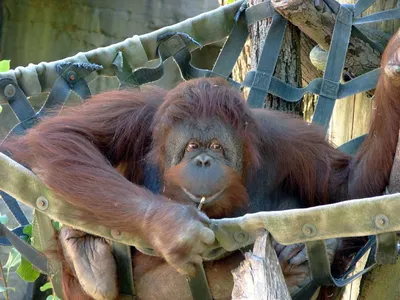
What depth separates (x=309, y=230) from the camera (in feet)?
6.95

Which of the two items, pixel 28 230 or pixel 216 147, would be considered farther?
pixel 28 230

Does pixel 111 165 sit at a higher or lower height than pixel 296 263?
higher

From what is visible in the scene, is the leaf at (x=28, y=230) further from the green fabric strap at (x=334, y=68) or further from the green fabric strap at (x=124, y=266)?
the green fabric strap at (x=334, y=68)

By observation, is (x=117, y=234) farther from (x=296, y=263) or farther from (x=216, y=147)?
(x=296, y=263)

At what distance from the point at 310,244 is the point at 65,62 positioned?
1530 millimetres

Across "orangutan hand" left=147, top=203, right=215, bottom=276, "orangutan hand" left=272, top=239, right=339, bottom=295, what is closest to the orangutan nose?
"orangutan hand" left=147, top=203, right=215, bottom=276

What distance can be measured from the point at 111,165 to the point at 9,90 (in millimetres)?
688

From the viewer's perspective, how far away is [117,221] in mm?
2451

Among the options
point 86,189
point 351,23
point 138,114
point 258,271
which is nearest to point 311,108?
point 351,23

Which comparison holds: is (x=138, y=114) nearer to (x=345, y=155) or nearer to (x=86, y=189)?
(x=86, y=189)

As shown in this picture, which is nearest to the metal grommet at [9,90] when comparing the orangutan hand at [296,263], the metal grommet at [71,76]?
the metal grommet at [71,76]

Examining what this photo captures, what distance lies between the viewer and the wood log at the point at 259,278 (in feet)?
6.29

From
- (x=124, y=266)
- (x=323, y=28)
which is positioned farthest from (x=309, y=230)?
(x=323, y=28)

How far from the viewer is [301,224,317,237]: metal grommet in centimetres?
211
